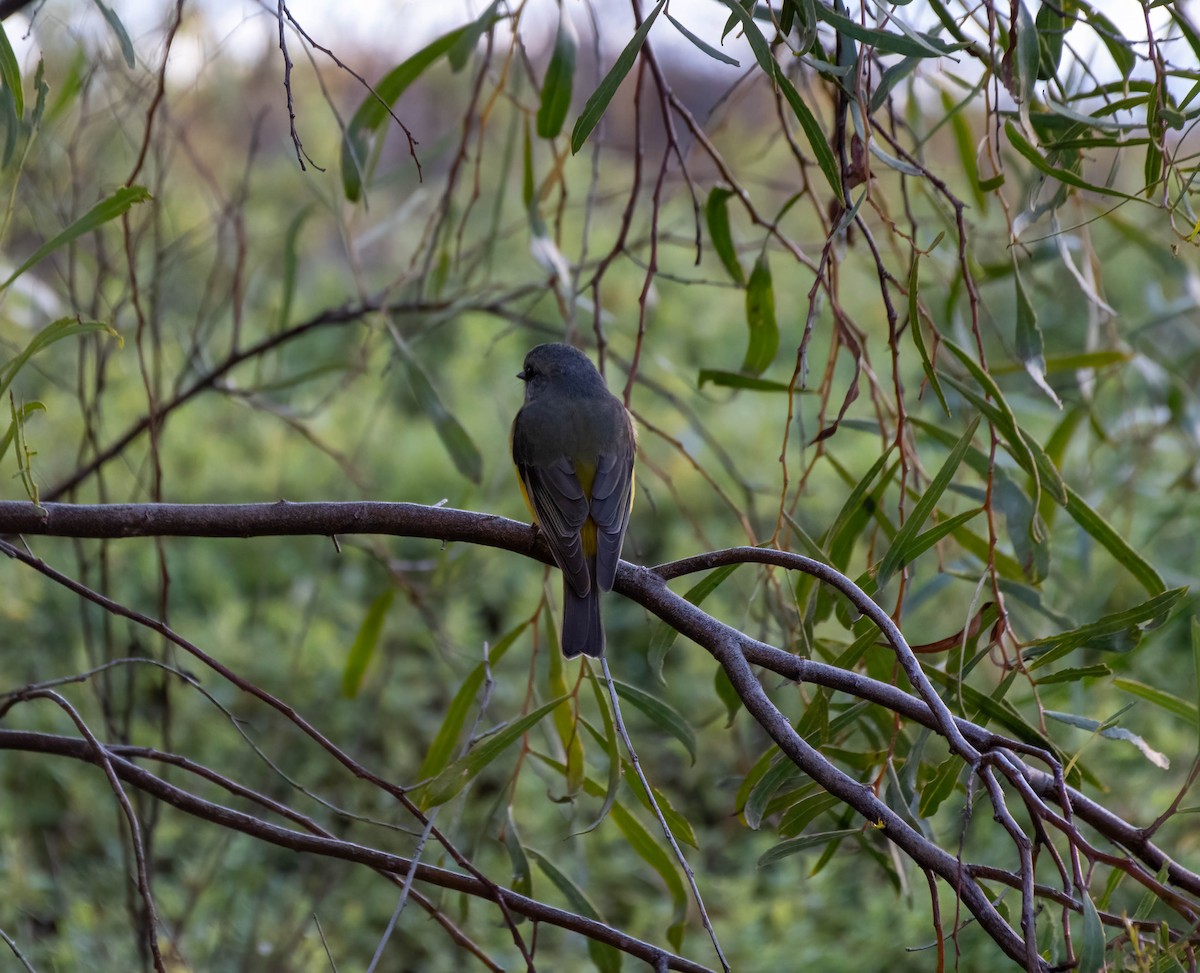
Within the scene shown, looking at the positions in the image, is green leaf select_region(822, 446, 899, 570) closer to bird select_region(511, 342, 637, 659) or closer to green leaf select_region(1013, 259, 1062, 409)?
green leaf select_region(1013, 259, 1062, 409)

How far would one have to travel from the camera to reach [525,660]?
597 cm

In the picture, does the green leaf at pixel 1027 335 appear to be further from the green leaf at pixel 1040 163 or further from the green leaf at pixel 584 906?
the green leaf at pixel 584 906

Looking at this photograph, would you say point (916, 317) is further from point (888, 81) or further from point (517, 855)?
point (517, 855)

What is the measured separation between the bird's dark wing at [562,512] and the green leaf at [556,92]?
Answer: 876mm

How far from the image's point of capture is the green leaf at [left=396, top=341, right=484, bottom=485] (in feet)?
9.47

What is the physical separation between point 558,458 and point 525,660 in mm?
2862

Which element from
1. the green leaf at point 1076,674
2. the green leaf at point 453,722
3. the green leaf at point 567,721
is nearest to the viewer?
the green leaf at point 1076,674

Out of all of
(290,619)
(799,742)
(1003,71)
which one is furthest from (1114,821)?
(290,619)

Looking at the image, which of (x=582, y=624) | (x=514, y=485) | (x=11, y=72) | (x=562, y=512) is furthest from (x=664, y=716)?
(x=514, y=485)

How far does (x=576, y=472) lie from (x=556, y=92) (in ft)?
3.23

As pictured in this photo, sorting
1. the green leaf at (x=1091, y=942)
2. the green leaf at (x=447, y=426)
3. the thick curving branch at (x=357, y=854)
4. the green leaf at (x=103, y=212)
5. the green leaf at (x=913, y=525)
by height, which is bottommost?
the green leaf at (x=1091, y=942)

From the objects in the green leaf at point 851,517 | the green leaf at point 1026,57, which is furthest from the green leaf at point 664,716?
the green leaf at point 1026,57

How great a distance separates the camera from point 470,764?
2039 millimetres

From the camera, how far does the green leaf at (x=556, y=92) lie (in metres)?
2.73
